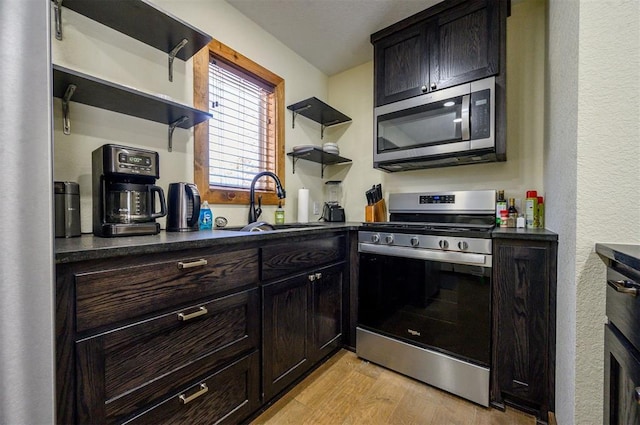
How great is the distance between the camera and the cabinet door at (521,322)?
1331 mm

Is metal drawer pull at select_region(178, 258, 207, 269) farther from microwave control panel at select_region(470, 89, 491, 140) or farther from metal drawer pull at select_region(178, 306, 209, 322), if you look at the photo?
microwave control panel at select_region(470, 89, 491, 140)

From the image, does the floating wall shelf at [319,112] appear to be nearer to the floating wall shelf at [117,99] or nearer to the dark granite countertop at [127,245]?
the floating wall shelf at [117,99]

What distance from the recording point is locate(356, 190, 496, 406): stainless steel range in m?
1.46

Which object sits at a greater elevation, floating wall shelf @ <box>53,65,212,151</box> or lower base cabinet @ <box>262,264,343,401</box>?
floating wall shelf @ <box>53,65,212,151</box>

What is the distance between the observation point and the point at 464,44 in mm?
1771

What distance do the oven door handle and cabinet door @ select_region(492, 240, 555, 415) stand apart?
8cm

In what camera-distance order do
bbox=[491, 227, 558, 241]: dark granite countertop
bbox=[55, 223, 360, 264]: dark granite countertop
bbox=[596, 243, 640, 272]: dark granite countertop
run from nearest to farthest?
bbox=[596, 243, 640, 272]: dark granite countertop < bbox=[55, 223, 360, 264]: dark granite countertop < bbox=[491, 227, 558, 241]: dark granite countertop

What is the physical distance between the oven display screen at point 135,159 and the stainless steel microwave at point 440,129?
1590 mm

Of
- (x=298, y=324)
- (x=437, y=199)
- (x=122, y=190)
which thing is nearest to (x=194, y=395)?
(x=298, y=324)

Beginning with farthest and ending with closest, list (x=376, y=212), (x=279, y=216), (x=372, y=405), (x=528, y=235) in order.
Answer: (x=376, y=212) → (x=279, y=216) → (x=372, y=405) → (x=528, y=235)

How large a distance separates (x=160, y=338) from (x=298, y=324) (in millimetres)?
757

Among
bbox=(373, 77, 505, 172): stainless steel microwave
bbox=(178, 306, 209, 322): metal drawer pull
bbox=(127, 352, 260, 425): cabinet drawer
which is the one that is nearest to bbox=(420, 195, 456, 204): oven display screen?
bbox=(373, 77, 505, 172): stainless steel microwave

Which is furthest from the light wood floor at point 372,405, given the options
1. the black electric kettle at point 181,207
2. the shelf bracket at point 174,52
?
the shelf bracket at point 174,52

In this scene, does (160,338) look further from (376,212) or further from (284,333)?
(376,212)
